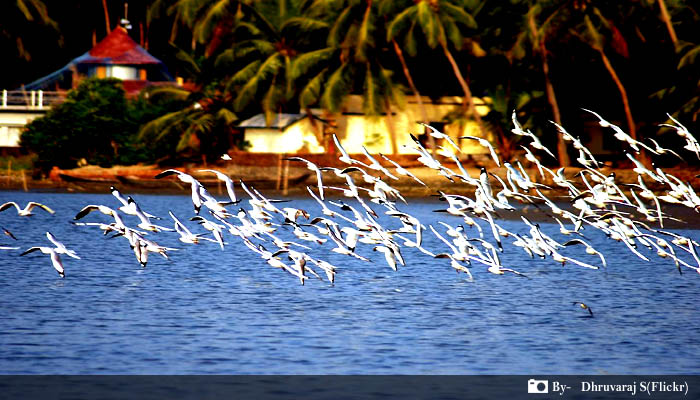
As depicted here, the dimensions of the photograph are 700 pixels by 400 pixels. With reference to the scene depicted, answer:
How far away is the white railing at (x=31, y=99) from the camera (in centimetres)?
6531

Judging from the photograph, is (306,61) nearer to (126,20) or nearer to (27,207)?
(126,20)

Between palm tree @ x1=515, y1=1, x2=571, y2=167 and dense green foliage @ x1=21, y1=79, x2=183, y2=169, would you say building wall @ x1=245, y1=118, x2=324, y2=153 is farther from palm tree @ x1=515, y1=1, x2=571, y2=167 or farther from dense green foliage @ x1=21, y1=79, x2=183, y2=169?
palm tree @ x1=515, y1=1, x2=571, y2=167

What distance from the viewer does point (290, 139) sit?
59969 mm

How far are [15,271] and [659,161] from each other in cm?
3661

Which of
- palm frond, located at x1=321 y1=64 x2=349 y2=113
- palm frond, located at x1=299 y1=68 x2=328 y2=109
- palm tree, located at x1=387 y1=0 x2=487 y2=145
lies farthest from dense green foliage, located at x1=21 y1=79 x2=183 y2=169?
palm tree, located at x1=387 y1=0 x2=487 y2=145

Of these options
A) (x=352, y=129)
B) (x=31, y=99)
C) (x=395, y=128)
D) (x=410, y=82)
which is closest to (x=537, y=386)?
(x=410, y=82)

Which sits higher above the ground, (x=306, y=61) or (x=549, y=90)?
(x=306, y=61)

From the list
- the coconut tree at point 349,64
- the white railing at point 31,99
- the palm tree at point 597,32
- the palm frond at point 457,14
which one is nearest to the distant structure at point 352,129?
the coconut tree at point 349,64

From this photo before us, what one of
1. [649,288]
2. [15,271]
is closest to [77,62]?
[15,271]

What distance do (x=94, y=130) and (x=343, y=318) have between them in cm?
4010

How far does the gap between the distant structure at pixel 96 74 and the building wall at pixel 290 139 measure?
35.3 feet

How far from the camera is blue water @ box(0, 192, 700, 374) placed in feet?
51.6

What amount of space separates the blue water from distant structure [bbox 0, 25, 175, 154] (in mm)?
38308

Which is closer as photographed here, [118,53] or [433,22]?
[433,22]
